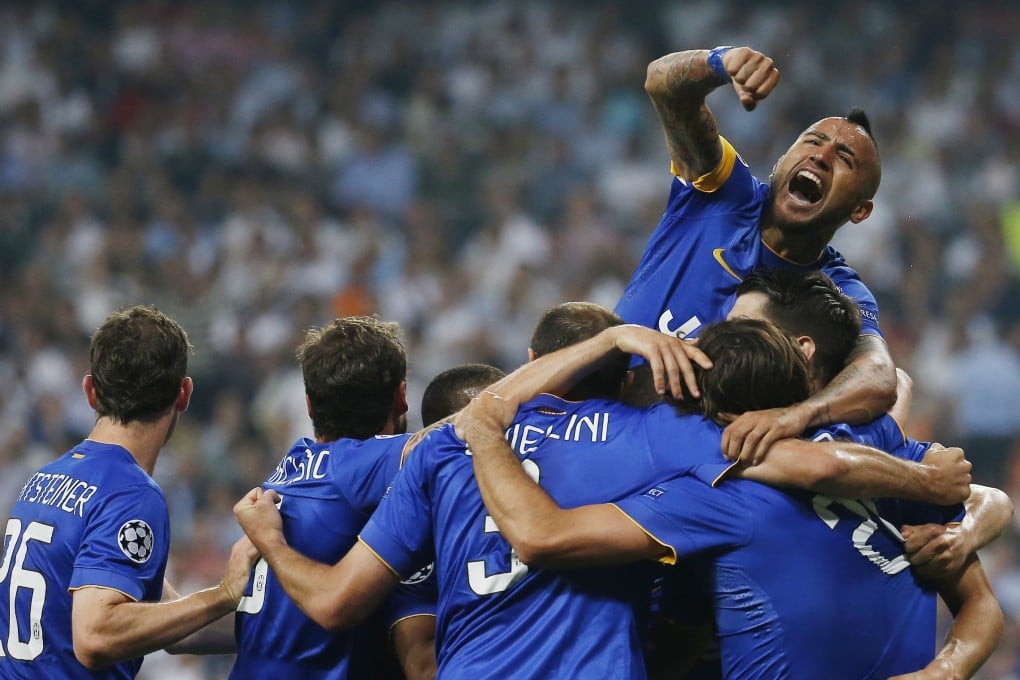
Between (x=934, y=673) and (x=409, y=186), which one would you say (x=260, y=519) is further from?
(x=409, y=186)

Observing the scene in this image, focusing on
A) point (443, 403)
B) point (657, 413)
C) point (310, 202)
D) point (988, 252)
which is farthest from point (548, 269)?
point (657, 413)

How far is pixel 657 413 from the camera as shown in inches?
134

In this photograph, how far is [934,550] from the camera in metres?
3.45

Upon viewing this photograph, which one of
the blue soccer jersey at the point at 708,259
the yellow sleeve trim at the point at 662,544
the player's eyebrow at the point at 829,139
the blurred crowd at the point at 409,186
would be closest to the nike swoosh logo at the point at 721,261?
the blue soccer jersey at the point at 708,259

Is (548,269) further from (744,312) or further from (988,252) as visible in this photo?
(744,312)

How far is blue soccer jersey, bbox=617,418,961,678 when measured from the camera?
10.5 ft

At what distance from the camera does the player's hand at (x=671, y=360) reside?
10.9ft

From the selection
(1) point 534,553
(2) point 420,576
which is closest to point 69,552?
(2) point 420,576

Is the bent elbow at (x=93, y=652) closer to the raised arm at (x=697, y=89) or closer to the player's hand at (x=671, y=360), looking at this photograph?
the player's hand at (x=671, y=360)

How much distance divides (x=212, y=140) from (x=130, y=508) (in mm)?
10172

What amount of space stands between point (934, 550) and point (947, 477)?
0.66ft

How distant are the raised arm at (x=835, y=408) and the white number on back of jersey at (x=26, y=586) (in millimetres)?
2083

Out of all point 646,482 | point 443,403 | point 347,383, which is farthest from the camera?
point 443,403

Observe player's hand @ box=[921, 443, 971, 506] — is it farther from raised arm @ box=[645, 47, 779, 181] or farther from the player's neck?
the player's neck
